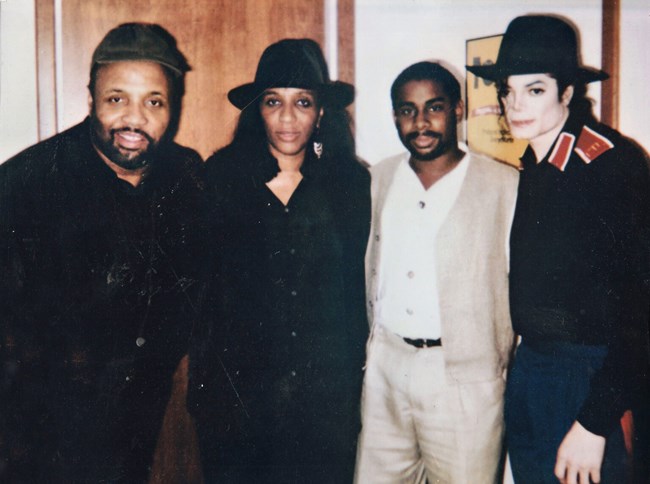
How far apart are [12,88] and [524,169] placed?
147 centimetres

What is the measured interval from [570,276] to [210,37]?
4.00 feet

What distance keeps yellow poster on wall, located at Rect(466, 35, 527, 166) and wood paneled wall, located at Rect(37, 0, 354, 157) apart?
1.16 feet

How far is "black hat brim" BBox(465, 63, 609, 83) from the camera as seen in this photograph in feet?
4.69

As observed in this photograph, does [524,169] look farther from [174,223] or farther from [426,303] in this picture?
[174,223]

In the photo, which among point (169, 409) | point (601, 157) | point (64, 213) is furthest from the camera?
point (169, 409)

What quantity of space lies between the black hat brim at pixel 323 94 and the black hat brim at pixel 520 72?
0.36 m

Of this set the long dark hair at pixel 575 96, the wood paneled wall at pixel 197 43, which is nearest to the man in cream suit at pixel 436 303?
the long dark hair at pixel 575 96

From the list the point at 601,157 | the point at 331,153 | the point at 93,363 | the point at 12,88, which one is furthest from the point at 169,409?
the point at 601,157

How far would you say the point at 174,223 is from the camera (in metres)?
1.53

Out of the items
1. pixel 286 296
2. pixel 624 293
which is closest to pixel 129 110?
pixel 286 296

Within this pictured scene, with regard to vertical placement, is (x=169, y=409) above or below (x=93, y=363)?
below

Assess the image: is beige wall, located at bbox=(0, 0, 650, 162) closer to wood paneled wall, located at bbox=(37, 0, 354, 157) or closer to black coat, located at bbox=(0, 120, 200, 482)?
wood paneled wall, located at bbox=(37, 0, 354, 157)

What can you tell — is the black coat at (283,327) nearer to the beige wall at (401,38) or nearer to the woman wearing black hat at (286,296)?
the woman wearing black hat at (286,296)

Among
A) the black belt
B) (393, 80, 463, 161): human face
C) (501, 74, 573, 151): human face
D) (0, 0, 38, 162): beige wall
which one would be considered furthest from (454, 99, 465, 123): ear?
(0, 0, 38, 162): beige wall
